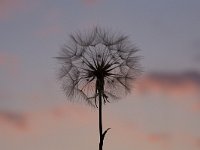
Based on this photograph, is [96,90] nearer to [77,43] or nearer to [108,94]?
[108,94]

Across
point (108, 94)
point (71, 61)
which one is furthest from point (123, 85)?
point (71, 61)

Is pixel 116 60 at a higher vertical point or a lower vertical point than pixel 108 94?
higher

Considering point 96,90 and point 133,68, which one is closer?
point 96,90

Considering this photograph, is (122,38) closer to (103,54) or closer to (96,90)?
(103,54)

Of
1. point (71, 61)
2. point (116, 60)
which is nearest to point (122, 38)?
point (116, 60)

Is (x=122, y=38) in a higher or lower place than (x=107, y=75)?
higher

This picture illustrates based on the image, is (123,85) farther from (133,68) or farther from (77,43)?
(77,43)

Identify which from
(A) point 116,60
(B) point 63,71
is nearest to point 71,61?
(B) point 63,71
